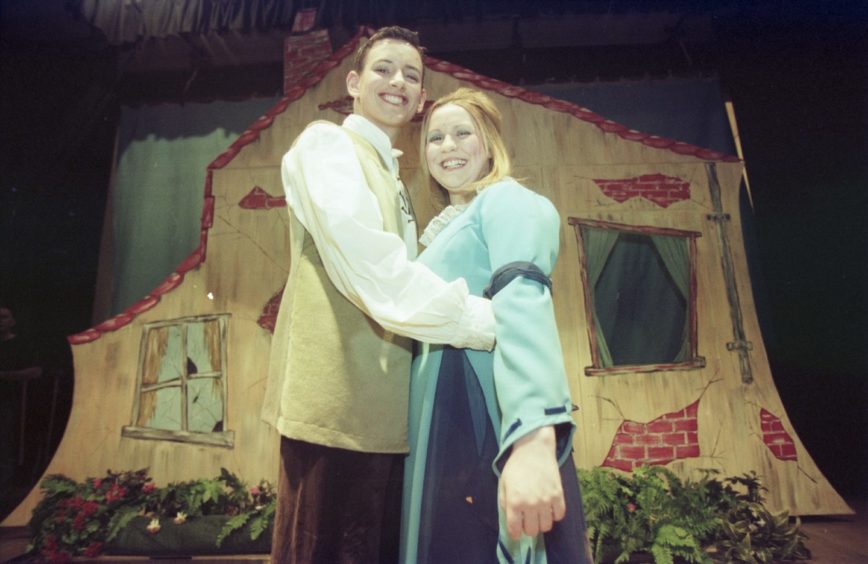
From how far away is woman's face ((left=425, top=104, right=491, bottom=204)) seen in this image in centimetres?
116

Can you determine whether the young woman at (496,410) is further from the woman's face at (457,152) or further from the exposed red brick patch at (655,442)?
the exposed red brick patch at (655,442)

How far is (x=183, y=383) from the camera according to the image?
8.83 ft

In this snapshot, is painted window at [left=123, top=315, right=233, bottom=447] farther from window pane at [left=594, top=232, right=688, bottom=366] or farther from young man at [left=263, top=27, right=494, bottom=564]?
window pane at [left=594, top=232, right=688, bottom=366]

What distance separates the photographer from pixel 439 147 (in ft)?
3.86

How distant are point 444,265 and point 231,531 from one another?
6.82 ft

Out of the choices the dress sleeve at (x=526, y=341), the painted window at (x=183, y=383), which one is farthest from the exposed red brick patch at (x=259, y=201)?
the dress sleeve at (x=526, y=341)

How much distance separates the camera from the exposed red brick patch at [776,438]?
2.56 meters

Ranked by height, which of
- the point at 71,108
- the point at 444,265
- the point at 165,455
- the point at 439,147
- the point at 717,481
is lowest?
the point at 717,481

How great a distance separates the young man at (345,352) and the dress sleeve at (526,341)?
0.27 feet

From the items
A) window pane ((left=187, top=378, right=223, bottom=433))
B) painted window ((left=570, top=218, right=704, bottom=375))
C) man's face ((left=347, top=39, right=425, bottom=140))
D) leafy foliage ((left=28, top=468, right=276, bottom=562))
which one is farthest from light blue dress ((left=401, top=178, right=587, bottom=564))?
window pane ((left=187, top=378, right=223, bottom=433))

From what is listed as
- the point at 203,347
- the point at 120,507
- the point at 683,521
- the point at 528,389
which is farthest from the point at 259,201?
the point at 683,521

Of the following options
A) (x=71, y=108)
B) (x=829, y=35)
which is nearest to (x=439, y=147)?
(x=829, y=35)

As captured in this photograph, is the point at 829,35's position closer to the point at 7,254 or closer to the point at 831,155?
the point at 831,155

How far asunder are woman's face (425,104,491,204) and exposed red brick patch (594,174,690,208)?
1.92 m
